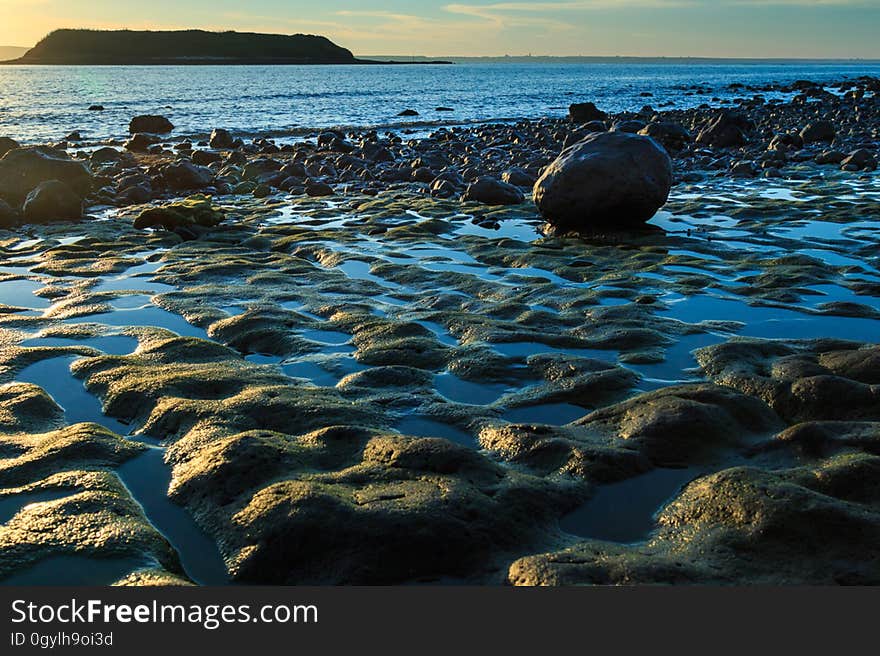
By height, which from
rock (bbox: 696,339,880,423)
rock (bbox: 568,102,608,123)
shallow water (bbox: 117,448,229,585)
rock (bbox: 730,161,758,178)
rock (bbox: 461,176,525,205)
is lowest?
shallow water (bbox: 117,448,229,585)

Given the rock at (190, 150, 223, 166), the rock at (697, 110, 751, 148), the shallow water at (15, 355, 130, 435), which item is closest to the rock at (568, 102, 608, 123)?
the rock at (697, 110, 751, 148)

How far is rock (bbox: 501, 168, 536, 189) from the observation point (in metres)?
16.4

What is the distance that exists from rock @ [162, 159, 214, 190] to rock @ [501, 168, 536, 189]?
7252 mm

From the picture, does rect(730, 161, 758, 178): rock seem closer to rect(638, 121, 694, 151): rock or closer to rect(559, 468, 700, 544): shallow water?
rect(638, 121, 694, 151): rock

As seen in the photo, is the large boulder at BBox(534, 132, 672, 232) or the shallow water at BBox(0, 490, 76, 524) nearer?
the shallow water at BBox(0, 490, 76, 524)

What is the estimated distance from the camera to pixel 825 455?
419 centimetres

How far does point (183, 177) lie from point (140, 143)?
10.5m

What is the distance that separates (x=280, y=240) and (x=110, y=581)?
26.8 feet

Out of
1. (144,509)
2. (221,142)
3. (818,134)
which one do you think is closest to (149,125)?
(221,142)

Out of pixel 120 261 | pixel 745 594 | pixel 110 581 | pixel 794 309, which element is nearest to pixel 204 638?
pixel 110 581

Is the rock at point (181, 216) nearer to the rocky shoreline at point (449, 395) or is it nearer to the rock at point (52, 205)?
the rocky shoreline at point (449, 395)

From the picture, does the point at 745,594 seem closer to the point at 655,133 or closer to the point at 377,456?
the point at 377,456

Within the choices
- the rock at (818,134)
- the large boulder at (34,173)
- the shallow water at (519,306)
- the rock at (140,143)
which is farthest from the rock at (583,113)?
the large boulder at (34,173)

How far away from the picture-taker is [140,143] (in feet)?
84.9
